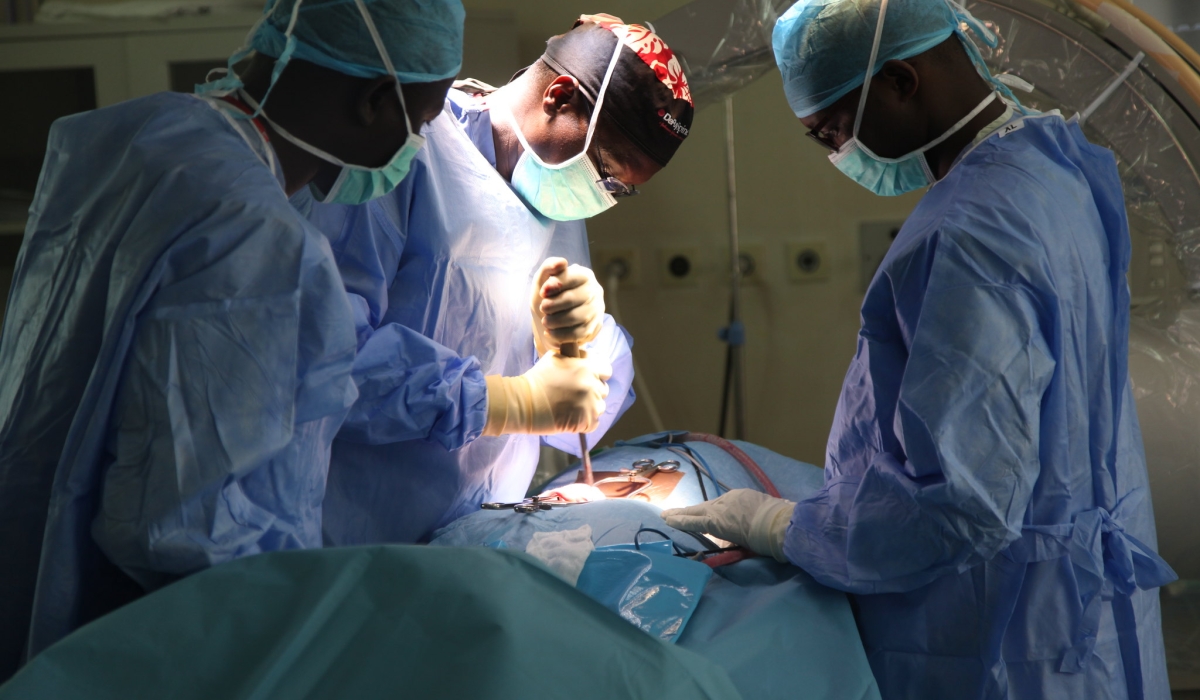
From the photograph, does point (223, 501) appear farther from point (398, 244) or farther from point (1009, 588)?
point (1009, 588)

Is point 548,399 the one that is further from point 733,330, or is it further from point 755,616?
point 733,330

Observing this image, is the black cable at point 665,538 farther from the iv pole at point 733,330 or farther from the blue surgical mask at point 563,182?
the iv pole at point 733,330

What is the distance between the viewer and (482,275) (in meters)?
1.67

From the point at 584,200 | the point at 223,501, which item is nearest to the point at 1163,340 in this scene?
the point at 584,200

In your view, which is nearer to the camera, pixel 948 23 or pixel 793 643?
pixel 793 643

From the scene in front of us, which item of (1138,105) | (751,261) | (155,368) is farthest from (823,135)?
(751,261)

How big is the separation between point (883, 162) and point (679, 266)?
1.54 metres

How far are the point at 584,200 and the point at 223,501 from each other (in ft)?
3.16

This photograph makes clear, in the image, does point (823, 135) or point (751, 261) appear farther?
point (751, 261)

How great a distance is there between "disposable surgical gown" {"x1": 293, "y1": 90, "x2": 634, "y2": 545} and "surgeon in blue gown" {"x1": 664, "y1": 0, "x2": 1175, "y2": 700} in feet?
1.66

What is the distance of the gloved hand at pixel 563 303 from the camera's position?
1711 millimetres

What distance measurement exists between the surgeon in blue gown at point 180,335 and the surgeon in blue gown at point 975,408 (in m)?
0.64

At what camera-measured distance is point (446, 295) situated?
5.29ft

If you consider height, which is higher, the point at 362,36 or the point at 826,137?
the point at 362,36
